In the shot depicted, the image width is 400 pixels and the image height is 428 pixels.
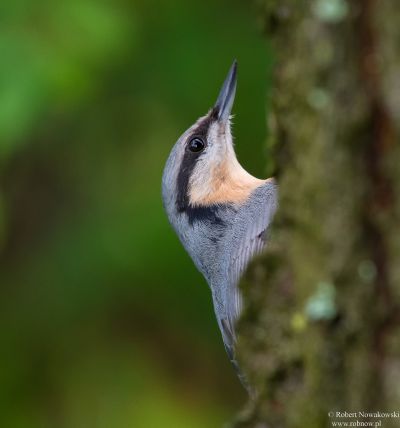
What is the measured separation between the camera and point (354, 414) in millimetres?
2148

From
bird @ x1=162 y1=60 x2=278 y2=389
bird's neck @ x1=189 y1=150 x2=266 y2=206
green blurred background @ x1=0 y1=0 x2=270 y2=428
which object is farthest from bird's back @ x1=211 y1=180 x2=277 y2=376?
green blurred background @ x1=0 y1=0 x2=270 y2=428

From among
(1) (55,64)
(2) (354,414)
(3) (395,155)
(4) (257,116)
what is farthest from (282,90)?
(4) (257,116)

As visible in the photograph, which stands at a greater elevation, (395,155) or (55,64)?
(55,64)

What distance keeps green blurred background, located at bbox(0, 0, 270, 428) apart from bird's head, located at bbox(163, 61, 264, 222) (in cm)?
63

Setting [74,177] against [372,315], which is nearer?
[372,315]

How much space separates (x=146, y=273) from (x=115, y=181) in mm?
625

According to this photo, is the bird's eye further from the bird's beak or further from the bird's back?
the bird's back

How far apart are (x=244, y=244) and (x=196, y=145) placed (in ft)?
2.67

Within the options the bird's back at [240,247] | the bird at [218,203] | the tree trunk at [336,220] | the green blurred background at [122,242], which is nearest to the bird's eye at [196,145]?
the bird at [218,203]

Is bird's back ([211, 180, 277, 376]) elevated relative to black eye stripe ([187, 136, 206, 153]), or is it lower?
lower

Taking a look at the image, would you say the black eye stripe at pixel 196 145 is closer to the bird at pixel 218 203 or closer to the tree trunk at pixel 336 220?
the bird at pixel 218 203

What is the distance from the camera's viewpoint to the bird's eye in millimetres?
4762

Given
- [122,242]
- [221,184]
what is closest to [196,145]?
[221,184]

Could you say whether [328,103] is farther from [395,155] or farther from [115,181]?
[115,181]
